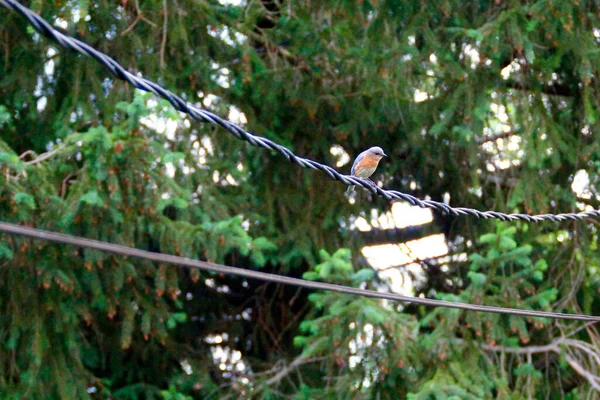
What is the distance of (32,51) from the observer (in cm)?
674

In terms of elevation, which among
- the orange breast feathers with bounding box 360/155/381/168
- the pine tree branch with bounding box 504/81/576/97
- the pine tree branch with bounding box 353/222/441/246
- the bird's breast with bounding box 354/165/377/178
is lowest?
the pine tree branch with bounding box 353/222/441/246

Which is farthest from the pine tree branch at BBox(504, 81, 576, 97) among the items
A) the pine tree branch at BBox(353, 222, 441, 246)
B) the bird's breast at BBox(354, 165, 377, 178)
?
the pine tree branch at BBox(353, 222, 441, 246)

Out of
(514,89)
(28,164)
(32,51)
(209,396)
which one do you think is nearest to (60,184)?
(28,164)

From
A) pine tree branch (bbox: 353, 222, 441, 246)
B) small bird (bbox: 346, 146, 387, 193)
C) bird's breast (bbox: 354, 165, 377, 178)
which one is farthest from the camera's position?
pine tree branch (bbox: 353, 222, 441, 246)

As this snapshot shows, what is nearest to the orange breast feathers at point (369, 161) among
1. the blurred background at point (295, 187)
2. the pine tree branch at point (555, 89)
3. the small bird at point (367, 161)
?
the small bird at point (367, 161)

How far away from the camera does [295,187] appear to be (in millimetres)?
7887

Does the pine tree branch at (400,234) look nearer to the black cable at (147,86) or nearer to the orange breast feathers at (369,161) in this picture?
the orange breast feathers at (369,161)

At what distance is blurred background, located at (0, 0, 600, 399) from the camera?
617 centimetres

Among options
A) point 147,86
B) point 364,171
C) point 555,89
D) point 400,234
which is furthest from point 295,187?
point 147,86

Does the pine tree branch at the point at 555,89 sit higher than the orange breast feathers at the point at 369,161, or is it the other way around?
the pine tree branch at the point at 555,89

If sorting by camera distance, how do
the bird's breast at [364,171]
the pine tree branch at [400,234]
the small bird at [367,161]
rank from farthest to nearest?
1. the pine tree branch at [400,234]
2. the bird's breast at [364,171]
3. the small bird at [367,161]

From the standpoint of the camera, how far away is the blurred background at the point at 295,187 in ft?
20.2

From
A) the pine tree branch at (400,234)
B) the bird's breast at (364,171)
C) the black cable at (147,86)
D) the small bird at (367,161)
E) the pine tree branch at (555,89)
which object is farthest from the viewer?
the pine tree branch at (400,234)

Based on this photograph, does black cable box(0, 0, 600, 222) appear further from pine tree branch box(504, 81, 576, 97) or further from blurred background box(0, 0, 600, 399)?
pine tree branch box(504, 81, 576, 97)
